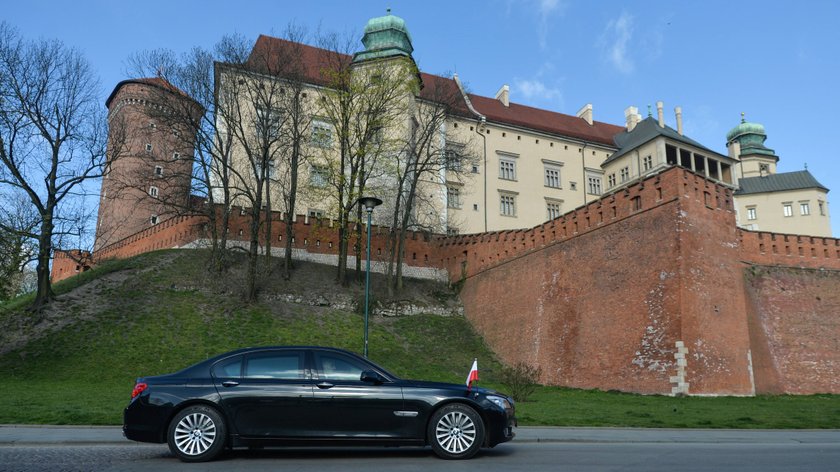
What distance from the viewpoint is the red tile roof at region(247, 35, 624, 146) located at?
127 ft

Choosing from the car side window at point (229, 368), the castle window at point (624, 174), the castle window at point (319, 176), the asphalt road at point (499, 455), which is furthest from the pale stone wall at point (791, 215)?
the car side window at point (229, 368)

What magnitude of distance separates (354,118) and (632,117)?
116ft

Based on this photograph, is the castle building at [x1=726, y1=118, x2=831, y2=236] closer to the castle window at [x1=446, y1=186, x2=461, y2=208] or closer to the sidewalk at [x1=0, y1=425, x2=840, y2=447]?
the castle window at [x1=446, y1=186, x2=461, y2=208]

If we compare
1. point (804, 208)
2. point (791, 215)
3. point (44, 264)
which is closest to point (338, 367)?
point (44, 264)

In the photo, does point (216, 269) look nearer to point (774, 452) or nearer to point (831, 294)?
point (774, 452)

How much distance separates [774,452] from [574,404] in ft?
30.6

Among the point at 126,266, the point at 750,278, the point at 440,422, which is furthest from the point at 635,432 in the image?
the point at 126,266

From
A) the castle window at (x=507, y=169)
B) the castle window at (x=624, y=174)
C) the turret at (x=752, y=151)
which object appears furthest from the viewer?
the turret at (x=752, y=151)

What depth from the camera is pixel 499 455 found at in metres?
9.07

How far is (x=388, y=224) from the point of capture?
38594 millimetres

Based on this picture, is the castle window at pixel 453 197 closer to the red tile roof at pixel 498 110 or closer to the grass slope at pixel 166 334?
the red tile roof at pixel 498 110

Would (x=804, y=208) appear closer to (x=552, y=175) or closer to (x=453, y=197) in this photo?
(x=552, y=175)

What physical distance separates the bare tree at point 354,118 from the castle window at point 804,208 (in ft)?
153

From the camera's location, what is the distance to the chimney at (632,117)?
199 ft
